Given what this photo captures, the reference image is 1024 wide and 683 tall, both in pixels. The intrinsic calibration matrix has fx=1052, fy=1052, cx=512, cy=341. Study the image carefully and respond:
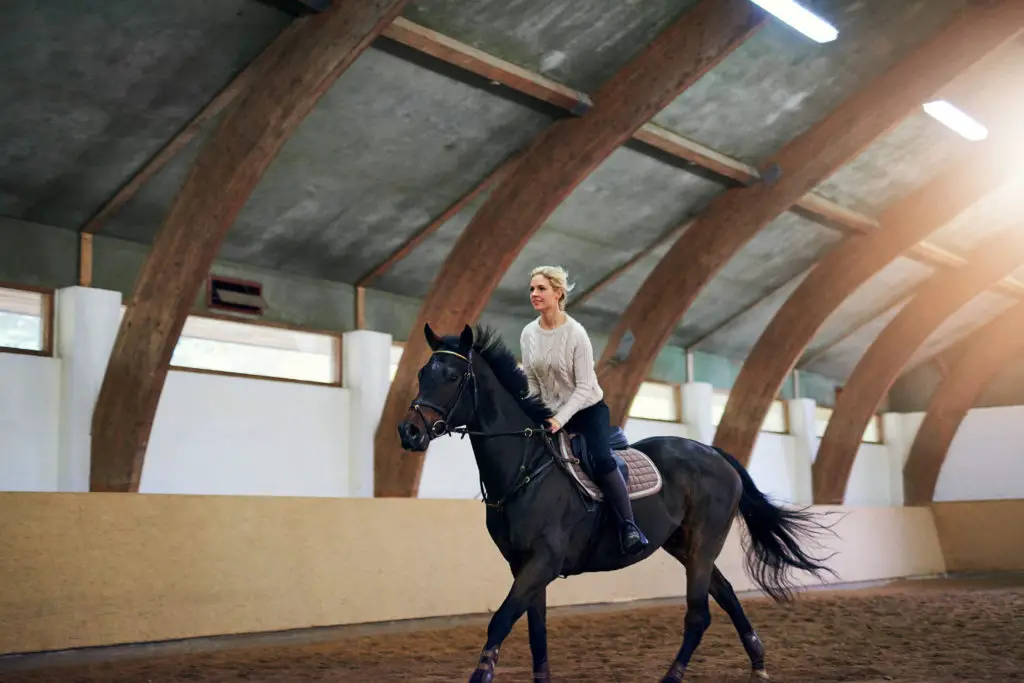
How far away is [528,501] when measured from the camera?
467 cm

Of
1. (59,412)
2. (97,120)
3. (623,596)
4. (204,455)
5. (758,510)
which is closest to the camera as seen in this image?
(758,510)

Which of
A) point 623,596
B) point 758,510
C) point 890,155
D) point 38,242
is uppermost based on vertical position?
point 890,155

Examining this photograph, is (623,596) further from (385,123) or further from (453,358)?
(453,358)

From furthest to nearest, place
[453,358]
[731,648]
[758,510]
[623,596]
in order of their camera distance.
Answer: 1. [623,596]
2. [731,648]
3. [758,510]
4. [453,358]

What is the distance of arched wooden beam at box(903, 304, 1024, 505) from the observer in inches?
726

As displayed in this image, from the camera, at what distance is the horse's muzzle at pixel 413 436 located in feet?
13.9

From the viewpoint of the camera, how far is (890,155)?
42.2ft

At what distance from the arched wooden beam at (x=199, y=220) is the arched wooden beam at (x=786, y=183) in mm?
5680

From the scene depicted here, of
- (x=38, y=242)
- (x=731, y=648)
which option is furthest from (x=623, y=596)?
(x=38, y=242)

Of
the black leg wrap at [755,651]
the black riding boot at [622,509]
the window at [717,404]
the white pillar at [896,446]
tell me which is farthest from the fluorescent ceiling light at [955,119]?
the white pillar at [896,446]

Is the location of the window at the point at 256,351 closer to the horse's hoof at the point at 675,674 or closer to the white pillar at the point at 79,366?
the white pillar at the point at 79,366

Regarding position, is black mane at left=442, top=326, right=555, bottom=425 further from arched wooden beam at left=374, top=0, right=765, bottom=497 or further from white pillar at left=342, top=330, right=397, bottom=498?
white pillar at left=342, top=330, right=397, bottom=498

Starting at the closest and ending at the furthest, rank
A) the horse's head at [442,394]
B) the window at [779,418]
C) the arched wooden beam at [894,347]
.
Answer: the horse's head at [442,394] < the arched wooden beam at [894,347] < the window at [779,418]

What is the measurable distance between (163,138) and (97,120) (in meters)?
0.59
